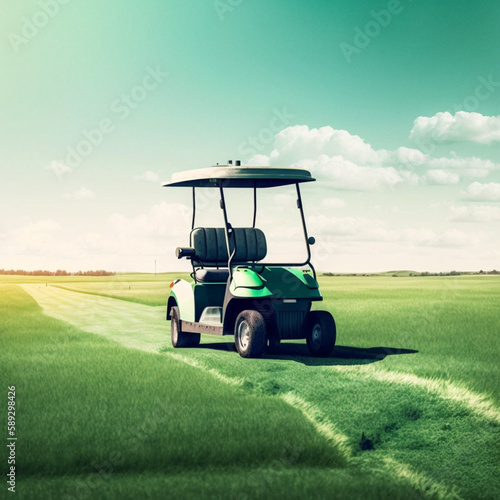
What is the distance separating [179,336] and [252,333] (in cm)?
271

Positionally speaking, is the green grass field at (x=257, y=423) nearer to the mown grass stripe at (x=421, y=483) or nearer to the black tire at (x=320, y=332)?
the mown grass stripe at (x=421, y=483)

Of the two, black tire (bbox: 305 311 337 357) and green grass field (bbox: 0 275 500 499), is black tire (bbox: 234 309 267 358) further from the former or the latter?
black tire (bbox: 305 311 337 357)

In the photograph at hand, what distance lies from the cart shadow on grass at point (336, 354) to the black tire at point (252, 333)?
426 mm

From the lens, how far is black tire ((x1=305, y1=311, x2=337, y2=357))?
11258mm

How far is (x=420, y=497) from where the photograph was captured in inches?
216

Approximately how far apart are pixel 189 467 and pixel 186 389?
8.93 feet

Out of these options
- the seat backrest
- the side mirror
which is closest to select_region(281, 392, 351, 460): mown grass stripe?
the side mirror

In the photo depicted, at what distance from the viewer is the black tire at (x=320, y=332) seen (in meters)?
11.3

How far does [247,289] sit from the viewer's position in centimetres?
1091

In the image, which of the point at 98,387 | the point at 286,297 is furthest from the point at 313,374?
the point at 98,387

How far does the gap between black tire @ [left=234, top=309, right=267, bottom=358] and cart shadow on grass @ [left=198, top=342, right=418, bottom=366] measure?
0.43m

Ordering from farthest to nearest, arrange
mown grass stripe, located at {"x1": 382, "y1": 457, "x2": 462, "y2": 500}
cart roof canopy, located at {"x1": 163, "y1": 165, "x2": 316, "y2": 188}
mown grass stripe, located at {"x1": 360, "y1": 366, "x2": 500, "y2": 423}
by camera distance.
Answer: cart roof canopy, located at {"x1": 163, "y1": 165, "x2": 316, "y2": 188} → mown grass stripe, located at {"x1": 360, "y1": 366, "x2": 500, "y2": 423} → mown grass stripe, located at {"x1": 382, "y1": 457, "x2": 462, "y2": 500}

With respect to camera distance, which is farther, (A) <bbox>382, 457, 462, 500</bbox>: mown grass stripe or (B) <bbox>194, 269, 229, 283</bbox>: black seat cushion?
(B) <bbox>194, 269, 229, 283</bbox>: black seat cushion

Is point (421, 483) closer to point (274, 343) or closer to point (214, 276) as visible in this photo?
point (274, 343)
